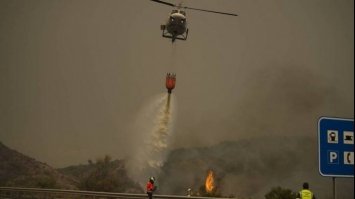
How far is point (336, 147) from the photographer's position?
612 cm

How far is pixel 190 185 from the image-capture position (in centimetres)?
12100

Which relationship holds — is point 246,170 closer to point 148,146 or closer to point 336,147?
point 148,146

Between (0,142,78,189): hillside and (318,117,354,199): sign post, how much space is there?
9632 cm

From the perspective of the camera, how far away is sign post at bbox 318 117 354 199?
6020 millimetres

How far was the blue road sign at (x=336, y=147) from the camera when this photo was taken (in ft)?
19.7

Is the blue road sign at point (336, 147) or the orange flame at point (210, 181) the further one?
the orange flame at point (210, 181)

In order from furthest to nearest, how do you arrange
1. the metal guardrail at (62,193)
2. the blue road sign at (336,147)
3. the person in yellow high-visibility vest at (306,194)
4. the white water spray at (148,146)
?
the white water spray at (148,146) < the metal guardrail at (62,193) < the person in yellow high-visibility vest at (306,194) < the blue road sign at (336,147)

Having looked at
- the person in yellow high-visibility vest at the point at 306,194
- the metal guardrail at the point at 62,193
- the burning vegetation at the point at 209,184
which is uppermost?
the burning vegetation at the point at 209,184

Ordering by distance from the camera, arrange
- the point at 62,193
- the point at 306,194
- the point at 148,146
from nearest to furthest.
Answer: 1. the point at 306,194
2. the point at 62,193
3. the point at 148,146

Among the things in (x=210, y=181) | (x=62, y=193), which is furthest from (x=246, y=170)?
(x=62, y=193)

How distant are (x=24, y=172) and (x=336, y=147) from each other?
107 metres

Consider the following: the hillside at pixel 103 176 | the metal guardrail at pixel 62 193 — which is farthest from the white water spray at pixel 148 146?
the metal guardrail at pixel 62 193

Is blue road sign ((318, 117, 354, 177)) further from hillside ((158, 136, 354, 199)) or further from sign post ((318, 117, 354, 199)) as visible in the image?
hillside ((158, 136, 354, 199))

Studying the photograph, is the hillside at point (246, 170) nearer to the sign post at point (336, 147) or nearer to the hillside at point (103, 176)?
the hillside at point (103, 176)
